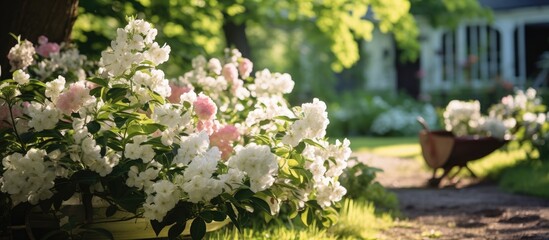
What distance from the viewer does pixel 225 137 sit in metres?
4.83

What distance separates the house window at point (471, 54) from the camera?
2095 cm

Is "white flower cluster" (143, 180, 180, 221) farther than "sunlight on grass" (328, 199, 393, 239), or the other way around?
"sunlight on grass" (328, 199, 393, 239)

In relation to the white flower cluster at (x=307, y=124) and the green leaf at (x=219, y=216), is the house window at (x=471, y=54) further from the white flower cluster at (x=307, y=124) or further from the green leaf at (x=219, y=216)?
the green leaf at (x=219, y=216)

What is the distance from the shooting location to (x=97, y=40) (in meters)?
8.04

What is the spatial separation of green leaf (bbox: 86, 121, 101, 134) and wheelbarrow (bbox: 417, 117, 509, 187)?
17.9 feet

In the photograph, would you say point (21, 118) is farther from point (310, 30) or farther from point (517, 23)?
point (517, 23)

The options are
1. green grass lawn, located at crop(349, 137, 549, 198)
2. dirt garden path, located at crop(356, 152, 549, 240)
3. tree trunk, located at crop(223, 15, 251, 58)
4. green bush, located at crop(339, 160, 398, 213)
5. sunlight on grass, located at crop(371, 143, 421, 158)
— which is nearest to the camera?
dirt garden path, located at crop(356, 152, 549, 240)

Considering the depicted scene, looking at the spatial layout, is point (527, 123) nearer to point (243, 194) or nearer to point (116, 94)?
point (243, 194)

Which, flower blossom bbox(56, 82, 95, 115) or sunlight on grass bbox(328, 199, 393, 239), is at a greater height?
A: flower blossom bbox(56, 82, 95, 115)

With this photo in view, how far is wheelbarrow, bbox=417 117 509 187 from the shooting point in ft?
28.8

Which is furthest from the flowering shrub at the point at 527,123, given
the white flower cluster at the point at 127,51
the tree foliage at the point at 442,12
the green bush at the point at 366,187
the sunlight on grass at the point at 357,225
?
the white flower cluster at the point at 127,51

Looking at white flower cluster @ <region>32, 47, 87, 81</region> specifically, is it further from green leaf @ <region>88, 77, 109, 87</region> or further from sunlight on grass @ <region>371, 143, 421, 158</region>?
sunlight on grass @ <region>371, 143, 421, 158</region>

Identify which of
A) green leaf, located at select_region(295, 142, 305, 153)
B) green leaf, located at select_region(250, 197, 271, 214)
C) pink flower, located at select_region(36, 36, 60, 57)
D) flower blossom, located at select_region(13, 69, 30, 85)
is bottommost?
green leaf, located at select_region(250, 197, 271, 214)

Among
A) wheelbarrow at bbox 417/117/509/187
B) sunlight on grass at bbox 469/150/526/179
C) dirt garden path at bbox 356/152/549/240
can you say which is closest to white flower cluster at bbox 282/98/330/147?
dirt garden path at bbox 356/152/549/240
